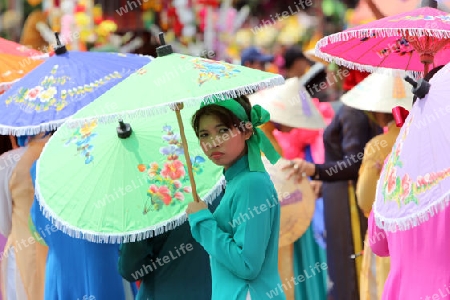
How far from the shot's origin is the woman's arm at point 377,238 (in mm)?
3279

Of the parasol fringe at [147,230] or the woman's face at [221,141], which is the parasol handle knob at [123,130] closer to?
the parasol fringe at [147,230]

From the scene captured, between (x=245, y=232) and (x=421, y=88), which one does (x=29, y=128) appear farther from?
(x=421, y=88)

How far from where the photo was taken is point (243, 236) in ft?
10.5

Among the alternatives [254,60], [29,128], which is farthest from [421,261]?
[254,60]

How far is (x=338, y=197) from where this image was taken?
6004mm

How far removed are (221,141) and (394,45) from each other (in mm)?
1210

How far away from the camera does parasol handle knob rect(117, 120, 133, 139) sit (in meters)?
3.85

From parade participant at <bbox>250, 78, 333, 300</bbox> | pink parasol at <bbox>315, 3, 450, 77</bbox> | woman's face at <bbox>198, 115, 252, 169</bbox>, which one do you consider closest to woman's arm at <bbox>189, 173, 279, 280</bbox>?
woman's face at <bbox>198, 115, 252, 169</bbox>

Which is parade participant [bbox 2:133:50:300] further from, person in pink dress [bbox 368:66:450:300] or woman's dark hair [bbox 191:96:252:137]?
person in pink dress [bbox 368:66:450:300]

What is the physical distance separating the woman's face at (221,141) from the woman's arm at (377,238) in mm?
503

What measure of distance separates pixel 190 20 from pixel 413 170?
25.9 ft

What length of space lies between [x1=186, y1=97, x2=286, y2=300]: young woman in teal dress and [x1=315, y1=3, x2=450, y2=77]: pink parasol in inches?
20.0

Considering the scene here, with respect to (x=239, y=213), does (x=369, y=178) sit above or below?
below

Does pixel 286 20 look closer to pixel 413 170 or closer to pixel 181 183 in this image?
pixel 181 183
